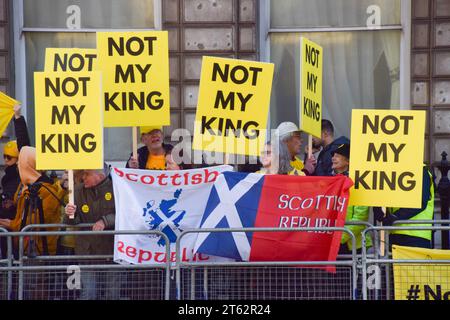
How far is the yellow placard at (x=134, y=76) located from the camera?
38.1 feet

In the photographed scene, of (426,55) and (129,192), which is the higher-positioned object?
(426,55)

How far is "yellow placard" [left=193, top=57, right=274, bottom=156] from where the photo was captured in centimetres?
1148

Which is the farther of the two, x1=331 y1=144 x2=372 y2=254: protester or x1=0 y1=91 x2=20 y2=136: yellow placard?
x1=0 y1=91 x2=20 y2=136: yellow placard

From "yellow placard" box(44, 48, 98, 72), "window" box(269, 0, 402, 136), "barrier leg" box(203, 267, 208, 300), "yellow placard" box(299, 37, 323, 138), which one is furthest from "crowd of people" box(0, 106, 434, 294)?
"window" box(269, 0, 402, 136)

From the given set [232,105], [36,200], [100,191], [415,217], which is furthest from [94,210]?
[415,217]

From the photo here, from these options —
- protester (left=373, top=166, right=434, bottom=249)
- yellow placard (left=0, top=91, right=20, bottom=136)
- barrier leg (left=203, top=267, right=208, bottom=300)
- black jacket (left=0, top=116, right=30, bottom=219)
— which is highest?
yellow placard (left=0, top=91, right=20, bottom=136)

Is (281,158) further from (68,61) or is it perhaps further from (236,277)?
(68,61)

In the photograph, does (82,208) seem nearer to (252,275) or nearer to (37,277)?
(37,277)

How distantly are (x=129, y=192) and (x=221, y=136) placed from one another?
119cm

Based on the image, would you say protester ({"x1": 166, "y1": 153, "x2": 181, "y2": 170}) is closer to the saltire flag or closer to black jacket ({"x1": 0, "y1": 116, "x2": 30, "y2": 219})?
the saltire flag
